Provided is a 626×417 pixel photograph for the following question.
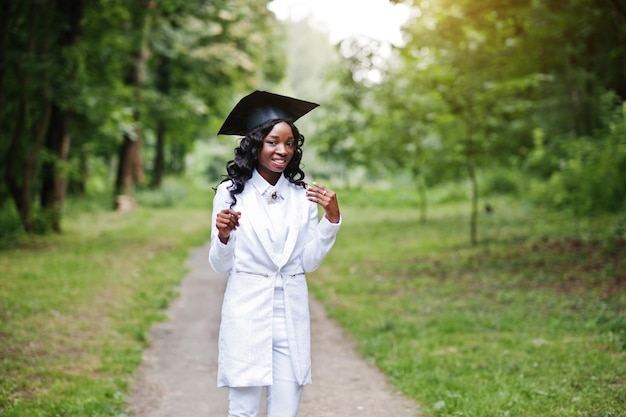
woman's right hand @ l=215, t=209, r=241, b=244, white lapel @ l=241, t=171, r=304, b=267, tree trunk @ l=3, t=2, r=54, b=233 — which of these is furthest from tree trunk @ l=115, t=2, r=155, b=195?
woman's right hand @ l=215, t=209, r=241, b=244

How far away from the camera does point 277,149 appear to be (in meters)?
3.64

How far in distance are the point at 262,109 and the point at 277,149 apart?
241 millimetres

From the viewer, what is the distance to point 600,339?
22.9ft

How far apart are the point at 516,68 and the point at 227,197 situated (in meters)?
12.7

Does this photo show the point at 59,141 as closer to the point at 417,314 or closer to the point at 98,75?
the point at 98,75

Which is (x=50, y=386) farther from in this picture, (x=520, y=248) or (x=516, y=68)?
(x=516, y=68)

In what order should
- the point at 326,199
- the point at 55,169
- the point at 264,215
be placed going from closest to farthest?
the point at 326,199
the point at 264,215
the point at 55,169

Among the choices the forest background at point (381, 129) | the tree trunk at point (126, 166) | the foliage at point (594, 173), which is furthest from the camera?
the tree trunk at point (126, 166)

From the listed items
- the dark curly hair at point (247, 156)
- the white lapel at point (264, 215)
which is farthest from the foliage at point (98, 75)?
the white lapel at point (264, 215)

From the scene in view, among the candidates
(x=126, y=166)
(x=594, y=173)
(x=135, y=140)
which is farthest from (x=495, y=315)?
(x=126, y=166)

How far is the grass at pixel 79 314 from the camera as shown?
227 inches

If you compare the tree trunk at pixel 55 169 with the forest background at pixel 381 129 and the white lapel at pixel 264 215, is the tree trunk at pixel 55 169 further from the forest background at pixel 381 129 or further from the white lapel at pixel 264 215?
the white lapel at pixel 264 215

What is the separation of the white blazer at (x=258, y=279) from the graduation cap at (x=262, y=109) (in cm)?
34

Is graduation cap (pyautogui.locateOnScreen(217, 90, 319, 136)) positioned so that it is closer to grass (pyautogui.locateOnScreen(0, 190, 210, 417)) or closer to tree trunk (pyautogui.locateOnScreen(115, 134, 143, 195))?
grass (pyautogui.locateOnScreen(0, 190, 210, 417))
